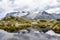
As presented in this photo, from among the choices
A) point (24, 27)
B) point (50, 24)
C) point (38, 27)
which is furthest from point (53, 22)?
point (24, 27)

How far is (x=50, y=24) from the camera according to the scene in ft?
27.5

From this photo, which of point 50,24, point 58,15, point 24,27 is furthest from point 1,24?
point 58,15

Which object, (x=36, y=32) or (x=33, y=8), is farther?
(x=33, y=8)

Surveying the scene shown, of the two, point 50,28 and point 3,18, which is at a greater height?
point 3,18

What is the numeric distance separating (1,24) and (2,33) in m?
0.60

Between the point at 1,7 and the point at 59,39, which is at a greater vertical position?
the point at 1,7

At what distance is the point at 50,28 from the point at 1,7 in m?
3.15

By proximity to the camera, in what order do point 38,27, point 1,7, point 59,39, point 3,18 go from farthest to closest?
point 1,7, point 3,18, point 38,27, point 59,39

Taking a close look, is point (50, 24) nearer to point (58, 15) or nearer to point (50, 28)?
point (50, 28)

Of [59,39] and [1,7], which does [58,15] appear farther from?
[1,7]

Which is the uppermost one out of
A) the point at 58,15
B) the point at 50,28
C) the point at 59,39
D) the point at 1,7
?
the point at 1,7

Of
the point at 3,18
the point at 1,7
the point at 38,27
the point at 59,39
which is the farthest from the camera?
the point at 1,7

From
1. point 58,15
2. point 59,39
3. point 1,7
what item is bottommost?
point 59,39

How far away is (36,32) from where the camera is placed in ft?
26.2
